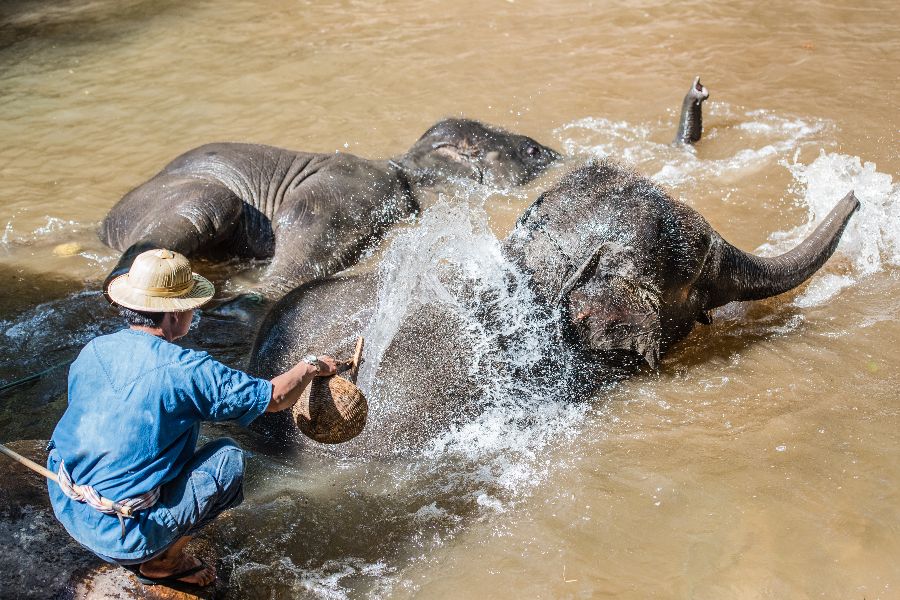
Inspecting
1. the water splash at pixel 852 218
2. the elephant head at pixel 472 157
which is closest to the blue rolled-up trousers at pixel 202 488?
the water splash at pixel 852 218

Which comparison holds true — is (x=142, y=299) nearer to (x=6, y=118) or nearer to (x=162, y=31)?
(x=6, y=118)

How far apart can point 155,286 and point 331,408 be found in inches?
35.2

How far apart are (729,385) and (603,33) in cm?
736

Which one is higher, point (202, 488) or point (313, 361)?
point (313, 361)

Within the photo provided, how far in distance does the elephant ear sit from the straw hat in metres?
2.20

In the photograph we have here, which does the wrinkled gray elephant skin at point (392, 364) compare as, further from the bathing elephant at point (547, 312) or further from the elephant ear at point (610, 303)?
the elephant ear at point (610, 303)

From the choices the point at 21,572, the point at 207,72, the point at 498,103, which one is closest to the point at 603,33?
the point at 498,103

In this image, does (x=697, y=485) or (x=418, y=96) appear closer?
(x=697, y=485)

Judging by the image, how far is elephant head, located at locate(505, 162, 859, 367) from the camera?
4.64m

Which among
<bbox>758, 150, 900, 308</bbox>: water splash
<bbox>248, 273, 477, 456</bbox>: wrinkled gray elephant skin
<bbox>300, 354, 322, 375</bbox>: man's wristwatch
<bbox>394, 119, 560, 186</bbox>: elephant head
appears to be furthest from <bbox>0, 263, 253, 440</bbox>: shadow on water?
<bbox>758, 150, 900, 308</bbox>: water splash

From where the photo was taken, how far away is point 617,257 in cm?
463

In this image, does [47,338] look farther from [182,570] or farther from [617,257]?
[617,257]

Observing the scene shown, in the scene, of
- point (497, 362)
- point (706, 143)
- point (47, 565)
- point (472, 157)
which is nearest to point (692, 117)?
point (706, 143)

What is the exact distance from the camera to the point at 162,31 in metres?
12.3
